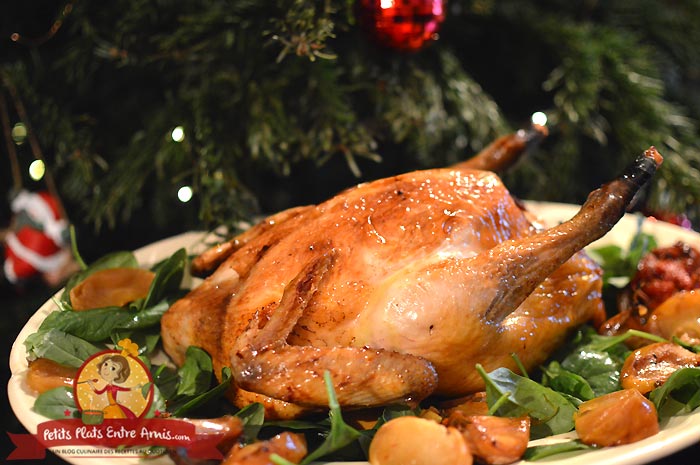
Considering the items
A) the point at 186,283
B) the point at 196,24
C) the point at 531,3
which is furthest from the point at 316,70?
the point at 531,3

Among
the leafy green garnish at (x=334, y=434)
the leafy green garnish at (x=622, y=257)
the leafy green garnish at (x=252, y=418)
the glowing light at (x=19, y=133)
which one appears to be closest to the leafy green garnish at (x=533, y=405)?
the leafy green garnish at (x=334, y=434)

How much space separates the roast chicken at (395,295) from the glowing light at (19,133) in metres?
1.14

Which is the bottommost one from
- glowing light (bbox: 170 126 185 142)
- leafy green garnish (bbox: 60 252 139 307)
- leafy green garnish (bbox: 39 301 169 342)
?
leafy green garnish (bbox: 39 301 169 342)

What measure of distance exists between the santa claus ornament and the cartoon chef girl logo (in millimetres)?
1058

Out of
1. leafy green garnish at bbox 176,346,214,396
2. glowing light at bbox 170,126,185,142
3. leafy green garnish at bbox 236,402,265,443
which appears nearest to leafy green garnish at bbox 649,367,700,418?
leafy green garnish at bbox 236,402,265,443

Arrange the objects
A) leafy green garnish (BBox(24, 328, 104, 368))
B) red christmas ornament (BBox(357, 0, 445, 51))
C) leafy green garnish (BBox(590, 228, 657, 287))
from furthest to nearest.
A: leafy green garnish (BBox(590, 228, 657, 287)), red christmas ornament (BBox(357, 0, 445, 51)), leafy green garnish (BBox(24, 328, 104, 368))

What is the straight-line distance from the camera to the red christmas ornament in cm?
197

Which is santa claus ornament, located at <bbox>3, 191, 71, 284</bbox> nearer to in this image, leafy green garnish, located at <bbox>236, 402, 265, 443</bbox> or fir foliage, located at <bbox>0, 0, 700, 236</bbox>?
fir foliage, located at <bbox>0, 0, 700, 236</bbox>

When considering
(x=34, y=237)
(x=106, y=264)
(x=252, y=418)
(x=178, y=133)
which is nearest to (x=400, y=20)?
(x=178, y=133)

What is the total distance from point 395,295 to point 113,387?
0.56m

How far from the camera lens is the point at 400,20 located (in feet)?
6.53

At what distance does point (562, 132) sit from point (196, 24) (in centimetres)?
130

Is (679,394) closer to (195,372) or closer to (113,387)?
(195,372)

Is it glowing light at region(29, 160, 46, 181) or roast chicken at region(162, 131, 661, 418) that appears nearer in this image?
roast chicken at region(162, 131, 661, 418)
